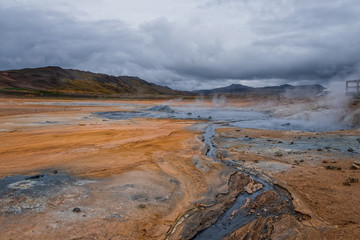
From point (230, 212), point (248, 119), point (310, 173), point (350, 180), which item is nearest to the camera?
point (230, 212)

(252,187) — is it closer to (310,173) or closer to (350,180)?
(310,173)

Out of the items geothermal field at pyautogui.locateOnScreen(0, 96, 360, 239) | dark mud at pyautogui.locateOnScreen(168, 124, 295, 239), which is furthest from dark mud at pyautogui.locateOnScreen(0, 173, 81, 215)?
dark mud at pyautogui.locateOnScreen(168, 124, 295, 239)

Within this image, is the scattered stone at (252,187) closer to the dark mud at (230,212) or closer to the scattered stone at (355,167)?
the dark mud at (230,212)

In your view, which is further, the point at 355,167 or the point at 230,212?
the point at 355,167

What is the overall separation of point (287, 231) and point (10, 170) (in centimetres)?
865

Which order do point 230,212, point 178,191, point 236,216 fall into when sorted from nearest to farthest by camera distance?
point 236,216, point 230,212, point 178,191

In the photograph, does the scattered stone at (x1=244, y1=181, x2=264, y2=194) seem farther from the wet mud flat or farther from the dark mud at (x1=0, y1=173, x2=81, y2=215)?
the dark mud at (x1=0, y1=173, x2=81, y2=215)

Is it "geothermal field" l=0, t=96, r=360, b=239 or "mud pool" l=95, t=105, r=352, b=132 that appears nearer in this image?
"geothermal field" l=0, t=96, r=360, b=239

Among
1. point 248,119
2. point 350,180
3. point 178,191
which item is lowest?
point 178,191

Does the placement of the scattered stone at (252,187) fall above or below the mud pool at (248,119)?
below

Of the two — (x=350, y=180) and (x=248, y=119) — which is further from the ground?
(x=248, y=119)

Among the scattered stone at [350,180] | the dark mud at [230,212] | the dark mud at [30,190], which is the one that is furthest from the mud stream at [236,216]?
the dark mud at [30,190]

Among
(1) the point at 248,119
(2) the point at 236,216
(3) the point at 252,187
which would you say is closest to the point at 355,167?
(3) the point at 252,187

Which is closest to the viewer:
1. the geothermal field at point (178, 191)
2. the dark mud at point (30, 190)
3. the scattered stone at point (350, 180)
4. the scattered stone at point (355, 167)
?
the geothermal field at point (178, 191)
